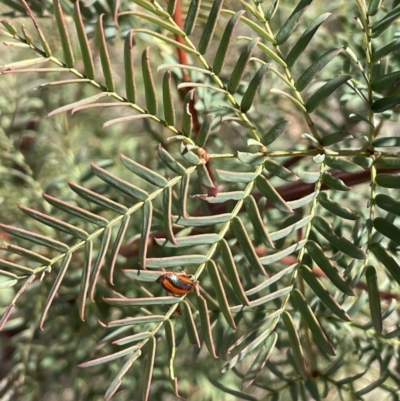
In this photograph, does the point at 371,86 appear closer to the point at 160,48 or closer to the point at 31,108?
the point at 160,48

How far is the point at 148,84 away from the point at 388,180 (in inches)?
5.1

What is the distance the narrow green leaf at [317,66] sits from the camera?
0.27 meters

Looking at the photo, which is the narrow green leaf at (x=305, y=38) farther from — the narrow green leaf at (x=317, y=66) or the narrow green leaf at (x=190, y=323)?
the narrow green leaf at (x=190, y=323)

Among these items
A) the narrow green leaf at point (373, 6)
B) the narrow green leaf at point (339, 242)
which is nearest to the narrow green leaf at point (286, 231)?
the narrow green leaf at point (339, 242)

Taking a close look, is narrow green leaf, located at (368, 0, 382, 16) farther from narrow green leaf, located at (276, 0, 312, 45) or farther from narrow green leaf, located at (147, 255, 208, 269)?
narrow green leaf, located at (147, 255, 208, 269)

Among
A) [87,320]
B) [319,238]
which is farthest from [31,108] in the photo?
[319,238]

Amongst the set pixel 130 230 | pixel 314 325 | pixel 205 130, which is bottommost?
pixel 130 230

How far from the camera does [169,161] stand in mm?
260

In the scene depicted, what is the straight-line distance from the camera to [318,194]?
0.29 meters

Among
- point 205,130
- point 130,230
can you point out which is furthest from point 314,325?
point 130,230

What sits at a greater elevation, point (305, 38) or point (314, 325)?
point (305, 38)

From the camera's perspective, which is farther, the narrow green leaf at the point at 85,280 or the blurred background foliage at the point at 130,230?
the blurred background foliage at the point at 130,230

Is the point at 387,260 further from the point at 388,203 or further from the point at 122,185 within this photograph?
the point at 122,185

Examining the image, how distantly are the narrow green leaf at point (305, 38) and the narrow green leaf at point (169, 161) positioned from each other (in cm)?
8
